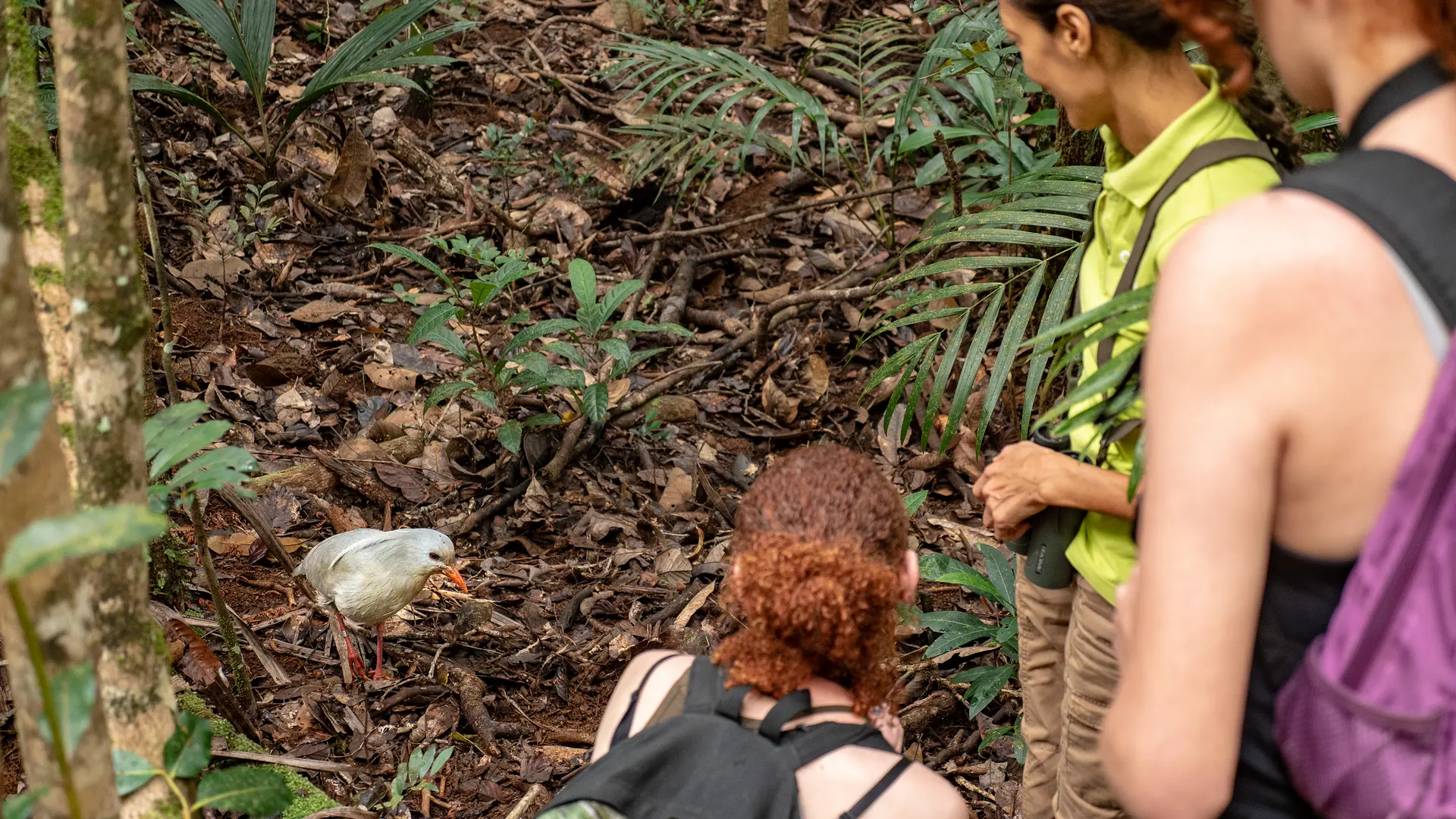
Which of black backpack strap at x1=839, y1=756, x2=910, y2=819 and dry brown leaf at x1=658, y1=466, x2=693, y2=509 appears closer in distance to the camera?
black backpack strap at x1=839, y1=756, x2=910, y2=819

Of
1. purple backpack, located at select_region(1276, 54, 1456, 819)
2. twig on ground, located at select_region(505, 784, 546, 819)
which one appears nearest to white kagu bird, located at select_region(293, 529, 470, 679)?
twig on ground, located at select_region(505, 784, 546, 819)

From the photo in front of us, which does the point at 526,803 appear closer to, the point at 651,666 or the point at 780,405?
the point at 651,666

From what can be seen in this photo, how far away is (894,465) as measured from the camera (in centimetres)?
436

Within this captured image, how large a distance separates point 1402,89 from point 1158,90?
0.83 meters

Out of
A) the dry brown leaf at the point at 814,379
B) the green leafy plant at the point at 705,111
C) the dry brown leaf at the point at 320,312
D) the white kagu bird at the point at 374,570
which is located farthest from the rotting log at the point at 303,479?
the dry brown leaf at the point at 814,379

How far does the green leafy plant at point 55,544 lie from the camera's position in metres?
0.81

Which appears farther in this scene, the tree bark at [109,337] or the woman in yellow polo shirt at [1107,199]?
the woman in yellow polo shirt at [1107,199]

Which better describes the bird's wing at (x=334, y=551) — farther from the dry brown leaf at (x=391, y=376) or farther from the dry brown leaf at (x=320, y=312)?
the dry brown leaf at (x=320, y=312)

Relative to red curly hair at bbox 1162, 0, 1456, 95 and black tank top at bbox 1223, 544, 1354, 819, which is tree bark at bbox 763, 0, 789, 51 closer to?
red curly hair at bbox 1162, 0, 1456, 95

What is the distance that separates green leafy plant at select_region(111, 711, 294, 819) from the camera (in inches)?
47.9

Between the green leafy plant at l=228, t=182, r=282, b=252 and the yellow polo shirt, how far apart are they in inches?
160

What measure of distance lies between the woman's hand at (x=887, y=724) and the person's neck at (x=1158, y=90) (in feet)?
3.21

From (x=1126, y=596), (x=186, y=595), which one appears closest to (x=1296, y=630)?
(x=1126, y=596)

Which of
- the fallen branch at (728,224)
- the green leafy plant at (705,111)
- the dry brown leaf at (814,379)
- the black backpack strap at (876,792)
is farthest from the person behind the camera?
the fallen branch at (728,224)
